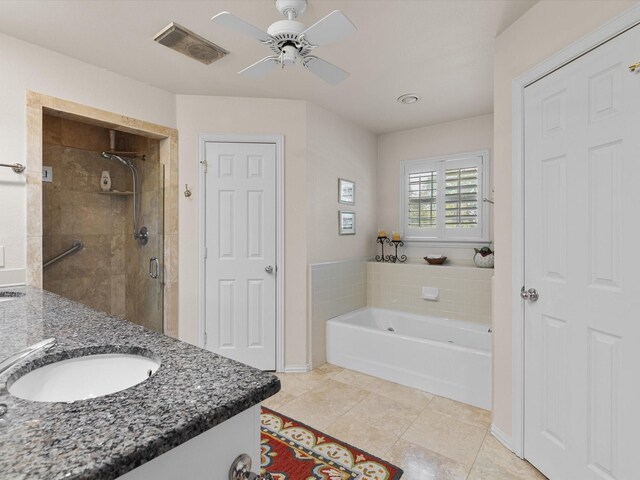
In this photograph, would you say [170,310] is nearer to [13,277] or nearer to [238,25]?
[13,277]

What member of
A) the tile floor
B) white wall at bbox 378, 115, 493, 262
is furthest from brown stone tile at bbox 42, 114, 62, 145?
white wall at bbox 378, 115, 493, 262

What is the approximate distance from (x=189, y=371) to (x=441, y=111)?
3.48m

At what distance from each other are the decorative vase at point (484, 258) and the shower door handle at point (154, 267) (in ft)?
9.92

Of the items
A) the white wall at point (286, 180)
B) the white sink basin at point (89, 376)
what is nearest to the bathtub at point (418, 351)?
the white wall at point (286, 180)

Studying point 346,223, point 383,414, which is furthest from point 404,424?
point 346,223

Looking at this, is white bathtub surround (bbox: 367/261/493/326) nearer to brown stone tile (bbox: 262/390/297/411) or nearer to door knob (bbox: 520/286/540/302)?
door knob (bbox: 520/286/540/302)

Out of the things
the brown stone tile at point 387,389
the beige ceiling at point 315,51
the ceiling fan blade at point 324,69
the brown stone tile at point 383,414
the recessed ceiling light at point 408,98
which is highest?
the recessed ceiling light at point 408,98

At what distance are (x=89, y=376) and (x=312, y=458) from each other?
146 cm

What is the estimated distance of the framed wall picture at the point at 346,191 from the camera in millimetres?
3623

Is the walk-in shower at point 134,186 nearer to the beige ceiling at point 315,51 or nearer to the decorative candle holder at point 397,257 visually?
the beige ceiling at point 315,51

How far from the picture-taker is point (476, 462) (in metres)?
1.92

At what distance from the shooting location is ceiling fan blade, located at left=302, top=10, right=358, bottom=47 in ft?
4.80

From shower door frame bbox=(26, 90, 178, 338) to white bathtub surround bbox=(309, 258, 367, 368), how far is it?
124 centimetres

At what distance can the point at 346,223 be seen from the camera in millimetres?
3725
